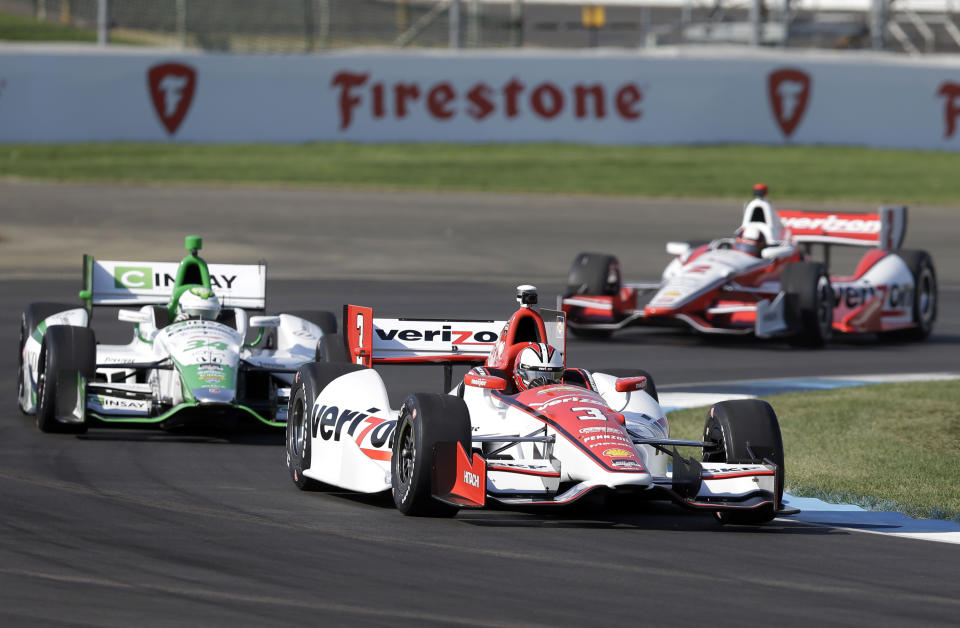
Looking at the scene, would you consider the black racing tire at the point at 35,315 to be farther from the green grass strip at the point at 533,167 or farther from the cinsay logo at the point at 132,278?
the green grass strip at the point at 533,167

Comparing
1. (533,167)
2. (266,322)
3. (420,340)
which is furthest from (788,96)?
(420,340)

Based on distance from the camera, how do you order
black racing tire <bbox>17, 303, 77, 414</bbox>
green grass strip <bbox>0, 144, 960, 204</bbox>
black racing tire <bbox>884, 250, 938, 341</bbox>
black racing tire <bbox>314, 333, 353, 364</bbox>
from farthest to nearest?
green grass strip <bbox>0, 144, 960, 204</bbox>
black racing tire <bbox>884, 250, 938, 341</bbox>
black racing tire <bbox>17, 303, 77, 414</bbox>
black racing tire <bbox>314, 333, 353, 364</bbox>

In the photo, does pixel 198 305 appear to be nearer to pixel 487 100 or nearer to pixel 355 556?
pixel 355 556

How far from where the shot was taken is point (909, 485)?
37.7 feet

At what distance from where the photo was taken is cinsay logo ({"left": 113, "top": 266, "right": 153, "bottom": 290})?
15.4 metres

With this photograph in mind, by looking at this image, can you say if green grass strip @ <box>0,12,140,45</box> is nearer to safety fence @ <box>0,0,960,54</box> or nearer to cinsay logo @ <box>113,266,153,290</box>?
safety fence @ <box>0,0,960,54</box>

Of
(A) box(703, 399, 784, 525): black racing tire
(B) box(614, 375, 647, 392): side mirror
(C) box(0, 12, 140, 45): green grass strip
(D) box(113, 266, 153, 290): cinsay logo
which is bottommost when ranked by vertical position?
(A) box(703, 399, 784, 525): black racing tire

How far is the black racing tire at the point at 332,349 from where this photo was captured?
517 inches

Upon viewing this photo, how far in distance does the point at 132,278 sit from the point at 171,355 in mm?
2390

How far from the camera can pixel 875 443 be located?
13.2m

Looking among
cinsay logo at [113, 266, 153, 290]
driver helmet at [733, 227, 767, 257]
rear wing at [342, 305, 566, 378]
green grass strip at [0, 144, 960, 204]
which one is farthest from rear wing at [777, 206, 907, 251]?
green grass strip at [0, 144, 960, 204]

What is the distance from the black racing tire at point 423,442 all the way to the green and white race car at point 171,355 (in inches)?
120

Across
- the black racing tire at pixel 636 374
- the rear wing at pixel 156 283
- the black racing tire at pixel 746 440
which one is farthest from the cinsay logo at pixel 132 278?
the black racing tire at pixel 746 440

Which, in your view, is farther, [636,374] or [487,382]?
[636,374]
